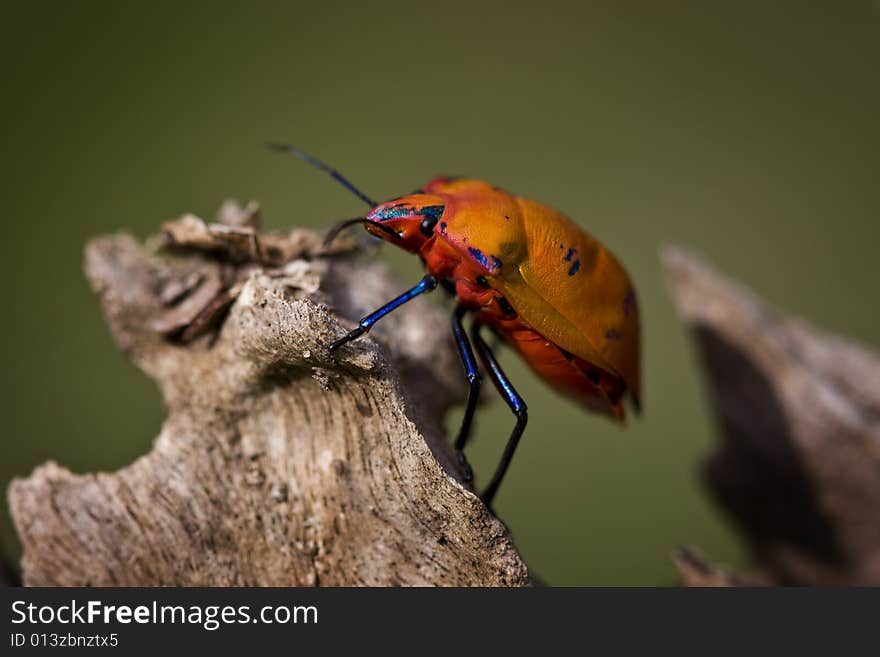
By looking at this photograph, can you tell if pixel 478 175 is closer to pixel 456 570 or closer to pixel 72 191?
pixel 72 191

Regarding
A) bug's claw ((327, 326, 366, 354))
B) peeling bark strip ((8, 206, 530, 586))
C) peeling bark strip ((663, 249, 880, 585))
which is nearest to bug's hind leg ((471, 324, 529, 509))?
peeling bark strip ((8, 206, 530, 586))

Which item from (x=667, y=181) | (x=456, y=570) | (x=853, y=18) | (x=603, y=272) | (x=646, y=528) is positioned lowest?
(x=646, y=528)

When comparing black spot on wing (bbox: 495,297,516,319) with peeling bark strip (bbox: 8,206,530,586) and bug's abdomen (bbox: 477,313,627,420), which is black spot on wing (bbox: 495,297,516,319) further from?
peeling bark strip (bbox: 8,206,530,586)

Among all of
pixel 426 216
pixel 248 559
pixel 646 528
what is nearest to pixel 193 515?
pixel 248 559

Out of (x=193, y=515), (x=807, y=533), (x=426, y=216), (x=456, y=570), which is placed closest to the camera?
(x=456, y=570)

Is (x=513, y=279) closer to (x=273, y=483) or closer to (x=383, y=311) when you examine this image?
(x=383, y=311)

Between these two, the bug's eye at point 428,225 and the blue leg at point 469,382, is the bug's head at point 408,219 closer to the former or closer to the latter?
the bug's eye at point 428,225
